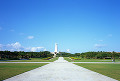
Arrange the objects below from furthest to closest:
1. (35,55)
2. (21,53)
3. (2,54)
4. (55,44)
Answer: (55,44) < (35,55) < (21,53) < (2,54)

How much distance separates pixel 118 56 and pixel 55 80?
6522 cm

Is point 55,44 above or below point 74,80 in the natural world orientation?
above

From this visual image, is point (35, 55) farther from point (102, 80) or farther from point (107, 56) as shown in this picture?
point (102, 80)

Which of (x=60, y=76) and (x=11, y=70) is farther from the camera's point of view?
(x=11, y=70)

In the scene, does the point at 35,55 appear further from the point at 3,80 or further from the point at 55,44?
the point at 3,80

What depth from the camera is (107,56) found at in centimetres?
6384

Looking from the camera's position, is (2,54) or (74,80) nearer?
(74,80)

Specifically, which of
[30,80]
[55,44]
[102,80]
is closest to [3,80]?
[30,80]

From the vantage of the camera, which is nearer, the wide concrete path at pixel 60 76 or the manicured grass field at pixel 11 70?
the wide concrete path at pixel 60 76

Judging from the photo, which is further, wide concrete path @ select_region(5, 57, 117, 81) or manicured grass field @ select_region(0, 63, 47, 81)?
manicured grass field @ select_region(0, 63, 47, 81)

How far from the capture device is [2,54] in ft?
172

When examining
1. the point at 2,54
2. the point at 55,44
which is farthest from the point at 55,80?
the point at 55,44

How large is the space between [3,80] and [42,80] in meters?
2.72

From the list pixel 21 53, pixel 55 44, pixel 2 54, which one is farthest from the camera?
pixel 55 44
